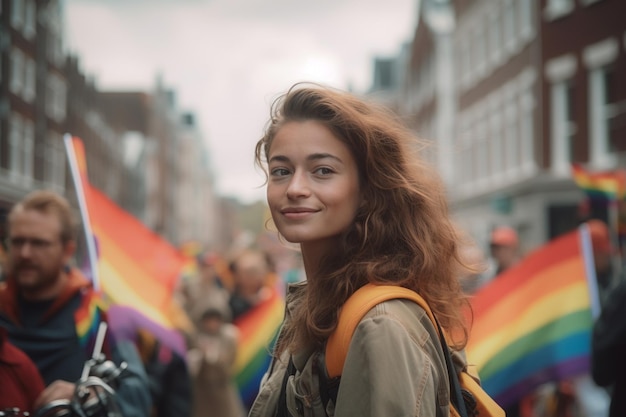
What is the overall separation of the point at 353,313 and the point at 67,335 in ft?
5.95

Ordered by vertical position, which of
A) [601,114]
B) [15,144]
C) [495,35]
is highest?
[495,35]

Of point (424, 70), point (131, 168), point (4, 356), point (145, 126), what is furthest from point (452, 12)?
point (145, 126)

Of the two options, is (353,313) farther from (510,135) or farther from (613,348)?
(510,135)

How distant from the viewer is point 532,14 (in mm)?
20422

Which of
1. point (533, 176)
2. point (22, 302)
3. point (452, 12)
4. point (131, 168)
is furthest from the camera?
point (131, 168)

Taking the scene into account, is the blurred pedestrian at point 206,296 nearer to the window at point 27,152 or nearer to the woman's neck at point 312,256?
the woman's neck at point 312,256

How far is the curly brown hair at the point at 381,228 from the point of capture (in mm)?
2082

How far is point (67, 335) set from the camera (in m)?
3.35

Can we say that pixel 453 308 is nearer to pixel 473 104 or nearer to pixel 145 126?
pixel 473 104

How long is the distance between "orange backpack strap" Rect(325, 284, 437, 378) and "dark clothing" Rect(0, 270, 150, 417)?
1683 mm

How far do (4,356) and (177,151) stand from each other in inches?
3431

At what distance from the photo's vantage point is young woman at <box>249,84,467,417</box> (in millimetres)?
2057

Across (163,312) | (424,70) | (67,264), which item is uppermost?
(424,70)

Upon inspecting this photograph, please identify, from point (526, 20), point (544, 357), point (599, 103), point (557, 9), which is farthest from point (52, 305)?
point (526, 20)
